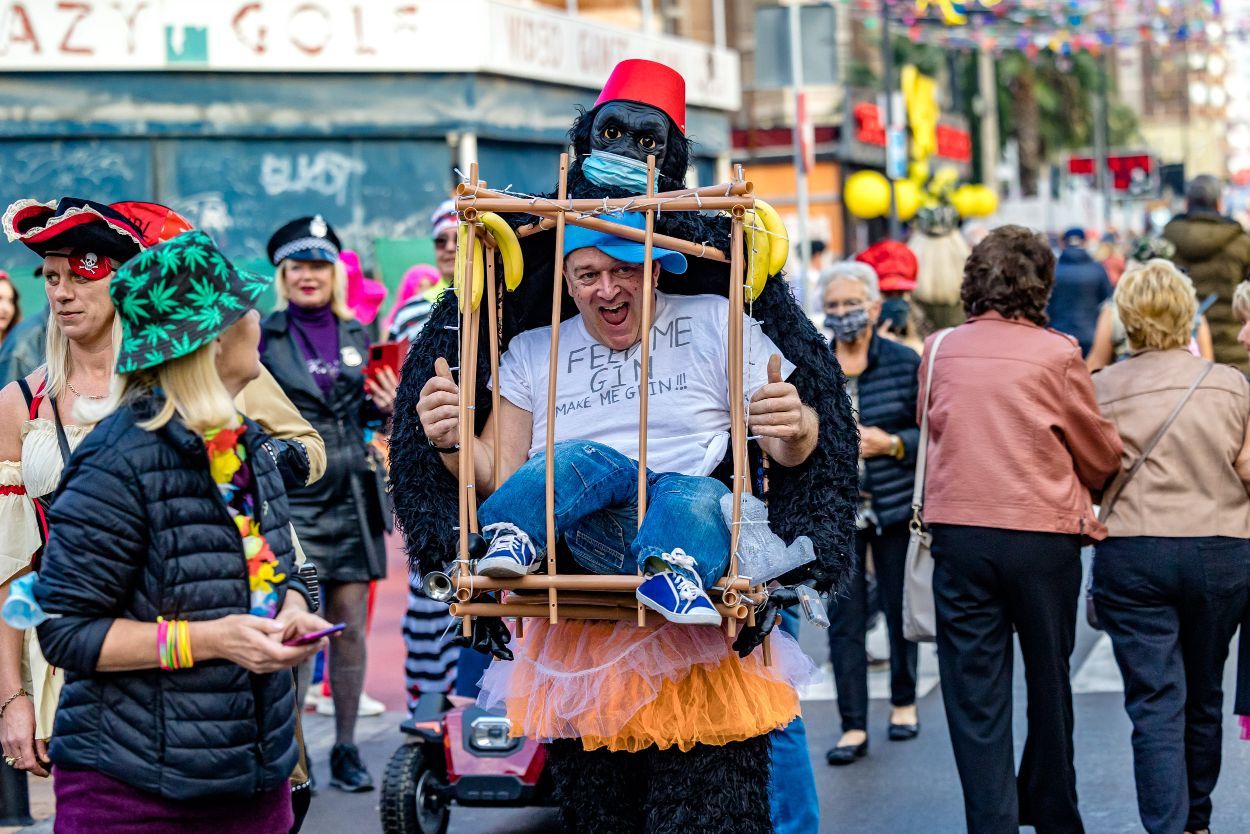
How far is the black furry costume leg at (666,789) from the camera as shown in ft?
14.2

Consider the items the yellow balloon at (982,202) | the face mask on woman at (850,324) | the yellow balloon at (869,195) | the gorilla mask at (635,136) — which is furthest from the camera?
the yellow balloon at (982,202)

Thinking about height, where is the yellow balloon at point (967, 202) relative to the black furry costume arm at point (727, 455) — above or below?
above

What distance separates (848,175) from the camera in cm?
3519

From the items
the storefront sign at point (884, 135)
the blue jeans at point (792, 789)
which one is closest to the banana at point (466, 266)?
the blue jeans at point (792, 789)

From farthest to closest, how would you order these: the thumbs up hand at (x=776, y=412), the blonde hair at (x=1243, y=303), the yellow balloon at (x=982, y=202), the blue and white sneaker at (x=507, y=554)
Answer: the yellow balloon at (x=982, y=202), the blonde hair at (x=1243, y=303), the thumbs up hand at (x=776, y=412), the blue and white sneaker at (x=507, y=554)

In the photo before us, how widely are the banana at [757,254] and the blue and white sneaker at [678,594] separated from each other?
71 centimetres

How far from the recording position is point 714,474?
14.6ft

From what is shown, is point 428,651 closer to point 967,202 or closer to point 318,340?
point 318,340

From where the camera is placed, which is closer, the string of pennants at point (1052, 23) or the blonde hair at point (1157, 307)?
the blonde hair at point (1157, 307)

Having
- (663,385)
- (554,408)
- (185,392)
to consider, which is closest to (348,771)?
(663,385)

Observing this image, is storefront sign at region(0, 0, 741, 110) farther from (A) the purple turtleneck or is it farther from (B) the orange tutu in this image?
(B) the orange tutu

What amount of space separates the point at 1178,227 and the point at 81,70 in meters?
9.55

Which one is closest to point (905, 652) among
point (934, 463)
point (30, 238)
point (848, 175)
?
point (934, 463)

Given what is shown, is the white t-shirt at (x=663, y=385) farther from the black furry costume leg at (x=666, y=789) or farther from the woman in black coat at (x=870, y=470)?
the woman in black coat at (x=870, y=470)
